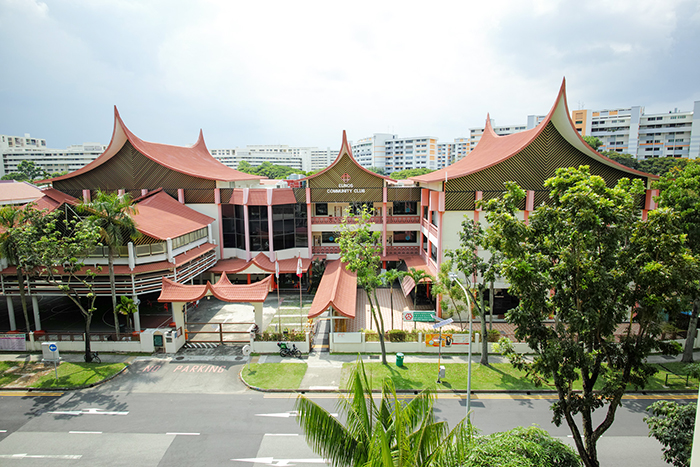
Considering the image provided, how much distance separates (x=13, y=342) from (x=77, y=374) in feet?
21.6

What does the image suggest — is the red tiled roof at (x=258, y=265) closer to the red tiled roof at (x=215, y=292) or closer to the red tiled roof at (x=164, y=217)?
the red tiled roof at (x=164, y=217)

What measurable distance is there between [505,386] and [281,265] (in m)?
21.2

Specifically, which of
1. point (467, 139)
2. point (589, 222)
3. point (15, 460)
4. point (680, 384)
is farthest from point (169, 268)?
point (467, 139)

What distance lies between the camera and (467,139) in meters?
148

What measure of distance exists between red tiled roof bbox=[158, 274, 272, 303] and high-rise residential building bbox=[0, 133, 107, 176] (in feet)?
457

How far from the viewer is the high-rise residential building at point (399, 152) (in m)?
150

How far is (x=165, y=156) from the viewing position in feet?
128

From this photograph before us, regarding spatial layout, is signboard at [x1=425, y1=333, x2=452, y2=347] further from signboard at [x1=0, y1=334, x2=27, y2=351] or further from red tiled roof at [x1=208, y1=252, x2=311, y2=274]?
signboard at [x1=0, y1=334, x2=27, y2=351]

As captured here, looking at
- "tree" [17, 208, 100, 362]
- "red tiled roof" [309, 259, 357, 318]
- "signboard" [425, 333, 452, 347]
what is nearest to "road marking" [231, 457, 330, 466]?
"red tiled roof" [309, 259, 357, 318]

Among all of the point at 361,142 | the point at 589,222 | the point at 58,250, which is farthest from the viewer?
the point at 361,142

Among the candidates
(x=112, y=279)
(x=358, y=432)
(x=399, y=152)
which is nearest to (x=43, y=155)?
(x=399, y=152)

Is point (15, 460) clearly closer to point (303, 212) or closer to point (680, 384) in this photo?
point (303, 212)

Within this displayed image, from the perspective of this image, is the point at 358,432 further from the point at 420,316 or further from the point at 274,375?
the point at 420,316

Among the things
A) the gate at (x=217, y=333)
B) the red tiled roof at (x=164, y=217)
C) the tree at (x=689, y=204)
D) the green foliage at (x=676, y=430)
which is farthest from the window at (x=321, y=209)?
the green foliage at (x=676, y=430)
